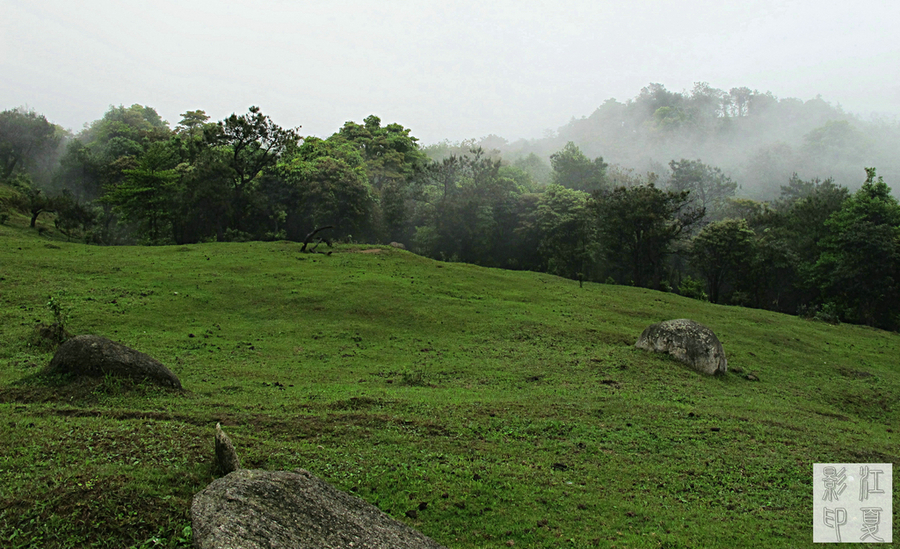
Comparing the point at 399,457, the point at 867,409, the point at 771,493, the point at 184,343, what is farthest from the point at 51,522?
the point at 867,409

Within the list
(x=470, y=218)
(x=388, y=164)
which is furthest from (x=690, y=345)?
(x=388, y=164)

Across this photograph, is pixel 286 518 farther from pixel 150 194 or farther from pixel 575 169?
pixel 575 169

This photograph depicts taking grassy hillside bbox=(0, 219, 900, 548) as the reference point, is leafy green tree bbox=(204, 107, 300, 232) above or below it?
above

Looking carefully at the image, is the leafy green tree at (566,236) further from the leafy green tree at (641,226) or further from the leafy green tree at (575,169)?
the leafy green tree at (575,169)

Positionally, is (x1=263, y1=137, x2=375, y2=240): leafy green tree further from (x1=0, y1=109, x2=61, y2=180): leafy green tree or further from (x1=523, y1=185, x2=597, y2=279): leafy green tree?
(x1=0, y1=109, x2=61, y2=180): leafy green tree

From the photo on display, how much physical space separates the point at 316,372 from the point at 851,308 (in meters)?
41.6

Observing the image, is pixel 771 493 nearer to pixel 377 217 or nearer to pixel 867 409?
pixel 867 409

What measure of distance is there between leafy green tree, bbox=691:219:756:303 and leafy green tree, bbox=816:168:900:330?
536 cm

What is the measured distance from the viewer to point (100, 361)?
10.9 m

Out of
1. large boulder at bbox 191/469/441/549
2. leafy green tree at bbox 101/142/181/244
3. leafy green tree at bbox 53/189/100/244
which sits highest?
leafy green tree at bbox 101/142/181/244

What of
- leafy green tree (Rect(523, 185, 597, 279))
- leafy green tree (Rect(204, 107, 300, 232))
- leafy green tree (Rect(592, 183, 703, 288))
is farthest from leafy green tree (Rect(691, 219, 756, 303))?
leafy green tree (Rect(204, 107, 300, 232))

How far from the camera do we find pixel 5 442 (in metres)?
6.96

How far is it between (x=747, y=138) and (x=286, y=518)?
182 m

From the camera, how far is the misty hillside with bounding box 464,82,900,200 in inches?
4626
